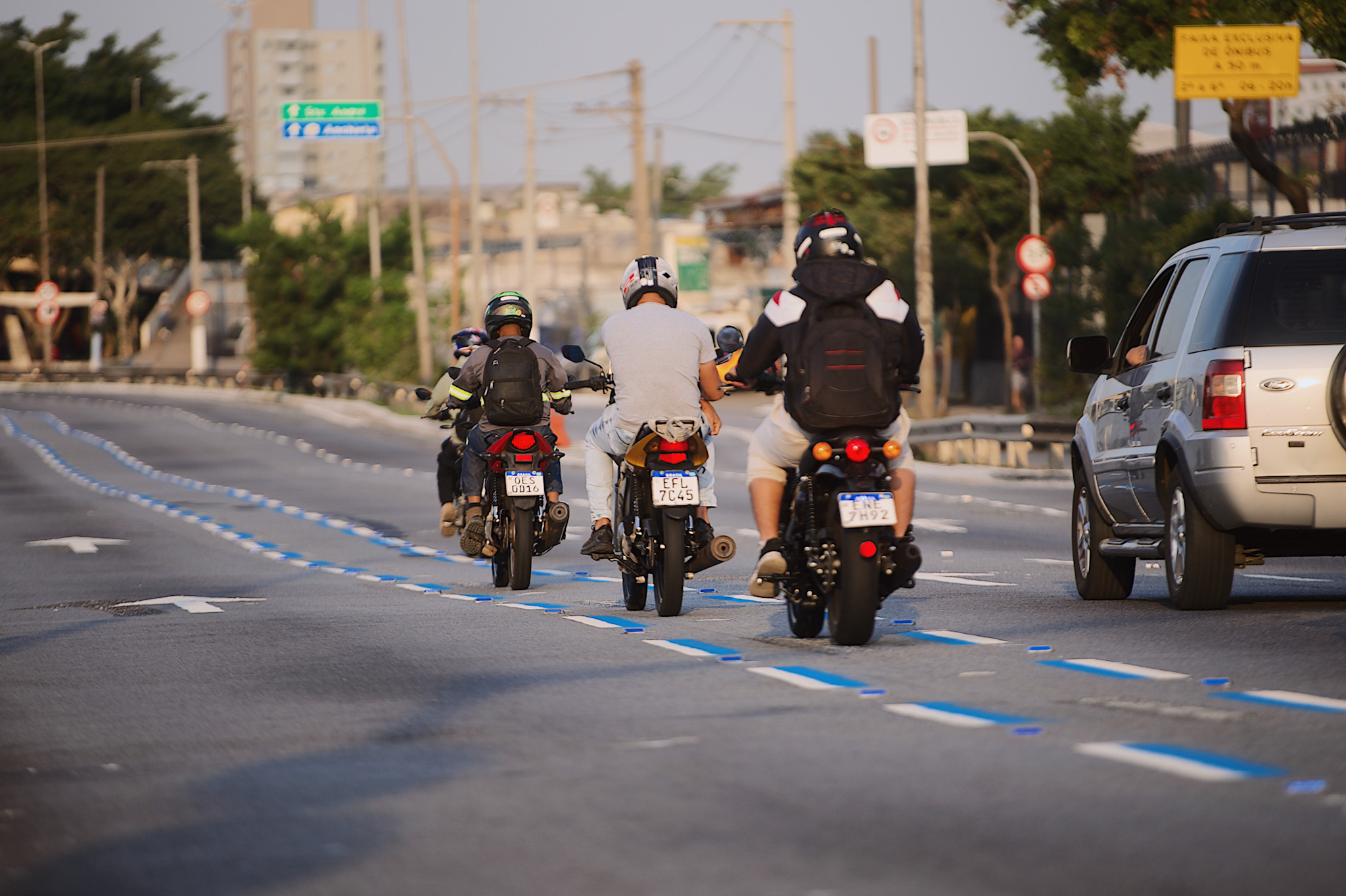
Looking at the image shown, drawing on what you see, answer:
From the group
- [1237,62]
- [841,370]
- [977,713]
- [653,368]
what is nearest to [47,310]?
[1237,62]

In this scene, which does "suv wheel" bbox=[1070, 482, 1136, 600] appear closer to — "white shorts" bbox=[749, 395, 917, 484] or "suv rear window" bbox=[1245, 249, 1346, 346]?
"suv rear window" bbox=[1245, 249, 1346, 346]

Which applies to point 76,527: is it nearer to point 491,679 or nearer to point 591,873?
point 491,679

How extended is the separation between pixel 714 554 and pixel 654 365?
1095 millimetres

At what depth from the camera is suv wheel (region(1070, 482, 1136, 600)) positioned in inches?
448

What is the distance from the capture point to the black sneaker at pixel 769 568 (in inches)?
338

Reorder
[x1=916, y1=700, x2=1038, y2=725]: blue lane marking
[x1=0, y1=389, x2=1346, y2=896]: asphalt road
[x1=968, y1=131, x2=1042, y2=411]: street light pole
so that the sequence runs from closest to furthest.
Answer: [x1=0, y1=389, x2=1346, y2=896]: asphalt road < [x1=916, y1=700, x2=1038, y2=725]: blue lane marking < [x1=968, y1=131, x2=1042, y2=411]: street light pole

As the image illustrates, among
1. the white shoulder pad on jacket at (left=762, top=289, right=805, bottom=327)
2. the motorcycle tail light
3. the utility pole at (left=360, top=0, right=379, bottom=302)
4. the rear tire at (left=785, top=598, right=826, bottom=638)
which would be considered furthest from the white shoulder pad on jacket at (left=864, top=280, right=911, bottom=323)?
the utility pole at (left=360, top=0, right=379, bottom=302)

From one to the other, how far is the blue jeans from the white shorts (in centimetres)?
442

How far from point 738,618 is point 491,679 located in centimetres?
269

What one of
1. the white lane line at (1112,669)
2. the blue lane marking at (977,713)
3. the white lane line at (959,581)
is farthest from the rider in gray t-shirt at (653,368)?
the blue lane marking at (977,713)

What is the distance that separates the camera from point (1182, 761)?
5719 mm

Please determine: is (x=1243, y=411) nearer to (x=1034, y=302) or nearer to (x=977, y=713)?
(x=977, y=713)

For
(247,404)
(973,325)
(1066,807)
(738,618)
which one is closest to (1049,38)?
(738,618)

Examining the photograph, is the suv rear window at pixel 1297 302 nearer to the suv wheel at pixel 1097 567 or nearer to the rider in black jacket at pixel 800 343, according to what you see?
the suv wheel at pixel 1097 567
